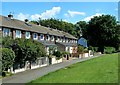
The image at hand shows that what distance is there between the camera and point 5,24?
125 feet

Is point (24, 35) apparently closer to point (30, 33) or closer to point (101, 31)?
point (30, 33)

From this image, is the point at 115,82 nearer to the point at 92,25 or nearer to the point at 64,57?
the point at 64,57

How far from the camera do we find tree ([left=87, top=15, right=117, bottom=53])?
99.5 meters

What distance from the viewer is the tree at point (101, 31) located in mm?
99500

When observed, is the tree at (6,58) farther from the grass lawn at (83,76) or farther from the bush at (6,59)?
the grass lawn at (83,76)

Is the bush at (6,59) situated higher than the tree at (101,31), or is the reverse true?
the tree at (101,31)

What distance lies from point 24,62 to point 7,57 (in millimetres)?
6441

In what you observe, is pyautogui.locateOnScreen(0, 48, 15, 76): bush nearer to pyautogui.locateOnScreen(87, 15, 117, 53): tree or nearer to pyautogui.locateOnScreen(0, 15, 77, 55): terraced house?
pyautogui.locateOnScreen(0, 15, 77, 55): terraced house

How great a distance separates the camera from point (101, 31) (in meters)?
101

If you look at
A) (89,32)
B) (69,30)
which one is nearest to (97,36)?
(89,32)

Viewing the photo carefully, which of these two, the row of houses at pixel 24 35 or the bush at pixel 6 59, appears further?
the row of houses at pixel 24 35

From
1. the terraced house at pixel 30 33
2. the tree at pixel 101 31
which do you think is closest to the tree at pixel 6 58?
the terraced house at pixel 30 33

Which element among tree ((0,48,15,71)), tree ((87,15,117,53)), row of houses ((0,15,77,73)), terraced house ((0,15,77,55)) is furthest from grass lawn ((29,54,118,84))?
tree ((87,15,117,53))

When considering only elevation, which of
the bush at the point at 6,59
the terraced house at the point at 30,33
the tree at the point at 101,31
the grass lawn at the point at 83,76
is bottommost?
the grass lawn at the point at 83,76
